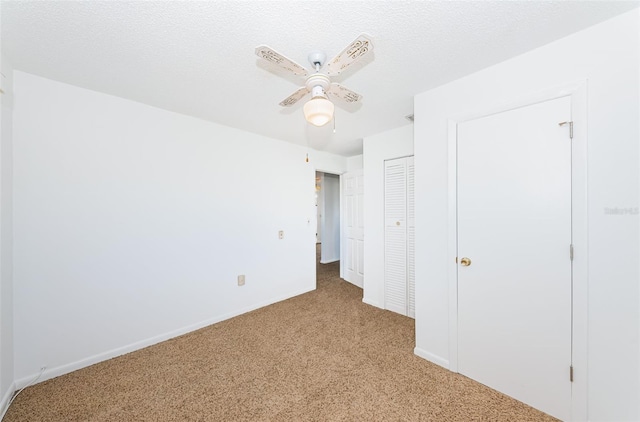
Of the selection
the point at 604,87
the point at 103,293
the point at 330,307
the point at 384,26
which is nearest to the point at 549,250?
the point at 604,87

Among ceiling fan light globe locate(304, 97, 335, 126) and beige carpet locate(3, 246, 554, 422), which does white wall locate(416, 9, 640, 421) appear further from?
ceiling fan light globe locate(304, 97, 335, 126)

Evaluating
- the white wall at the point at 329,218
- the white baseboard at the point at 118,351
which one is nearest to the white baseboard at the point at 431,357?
the white baseboard at the point at 118,351

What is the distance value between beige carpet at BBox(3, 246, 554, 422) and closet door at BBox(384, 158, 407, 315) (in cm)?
57

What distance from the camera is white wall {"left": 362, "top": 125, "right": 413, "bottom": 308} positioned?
3260mm

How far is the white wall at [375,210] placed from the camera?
3.26m

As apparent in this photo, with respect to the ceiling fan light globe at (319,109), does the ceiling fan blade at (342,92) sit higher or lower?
higher

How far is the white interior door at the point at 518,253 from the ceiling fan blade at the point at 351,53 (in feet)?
3.91

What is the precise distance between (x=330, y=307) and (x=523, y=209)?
246 centimetres

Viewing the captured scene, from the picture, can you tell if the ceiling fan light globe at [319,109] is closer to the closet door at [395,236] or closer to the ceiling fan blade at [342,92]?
the ceiling fan blade at [342,92]

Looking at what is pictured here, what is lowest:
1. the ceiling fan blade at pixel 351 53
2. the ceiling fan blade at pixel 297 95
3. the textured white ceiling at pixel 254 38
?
the ceiling fan blade at pixel 297 95

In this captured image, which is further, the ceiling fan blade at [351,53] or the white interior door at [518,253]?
the white interior door at [518,253]

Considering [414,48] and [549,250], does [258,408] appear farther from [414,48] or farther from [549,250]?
[414,48]

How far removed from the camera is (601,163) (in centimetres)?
138

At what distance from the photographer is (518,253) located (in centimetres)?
169
